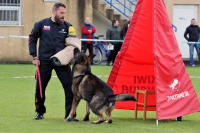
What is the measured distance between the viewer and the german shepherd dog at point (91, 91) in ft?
17.7

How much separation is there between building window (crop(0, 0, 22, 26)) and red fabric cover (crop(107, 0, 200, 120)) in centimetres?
1289

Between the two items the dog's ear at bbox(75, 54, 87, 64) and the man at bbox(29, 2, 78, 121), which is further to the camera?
the man at bbox(29, 2, 78, 121)

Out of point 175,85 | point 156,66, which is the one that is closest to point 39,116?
point 156,66

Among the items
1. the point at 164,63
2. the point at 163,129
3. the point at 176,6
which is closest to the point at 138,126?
the point at 163,129

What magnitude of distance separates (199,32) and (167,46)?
12.8 metres

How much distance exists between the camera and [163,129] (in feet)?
16.9

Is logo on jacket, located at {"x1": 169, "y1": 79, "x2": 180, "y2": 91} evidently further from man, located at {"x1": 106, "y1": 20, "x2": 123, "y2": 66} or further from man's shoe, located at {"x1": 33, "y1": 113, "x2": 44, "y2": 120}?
man, located at {"x1": 106, "y1": 20, "x2": 123, "y2": 66}

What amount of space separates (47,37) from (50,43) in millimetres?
107

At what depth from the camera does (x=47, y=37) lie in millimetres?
5801

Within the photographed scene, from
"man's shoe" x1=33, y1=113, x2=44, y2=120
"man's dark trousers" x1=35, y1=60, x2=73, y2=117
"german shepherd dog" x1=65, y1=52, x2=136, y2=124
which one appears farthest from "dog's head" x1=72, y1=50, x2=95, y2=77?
"man's shoe" x1=33, y1=113, x2=44, y2=120

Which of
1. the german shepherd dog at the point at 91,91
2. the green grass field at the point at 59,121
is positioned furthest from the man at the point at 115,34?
the german shepherd dog at the point at 91,91

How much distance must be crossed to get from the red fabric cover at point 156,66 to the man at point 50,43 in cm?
108

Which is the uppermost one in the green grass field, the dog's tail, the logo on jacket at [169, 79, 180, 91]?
the logo on jacket at [169, 79, 180, 91]

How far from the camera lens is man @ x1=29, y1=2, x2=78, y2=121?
19.0 feet
